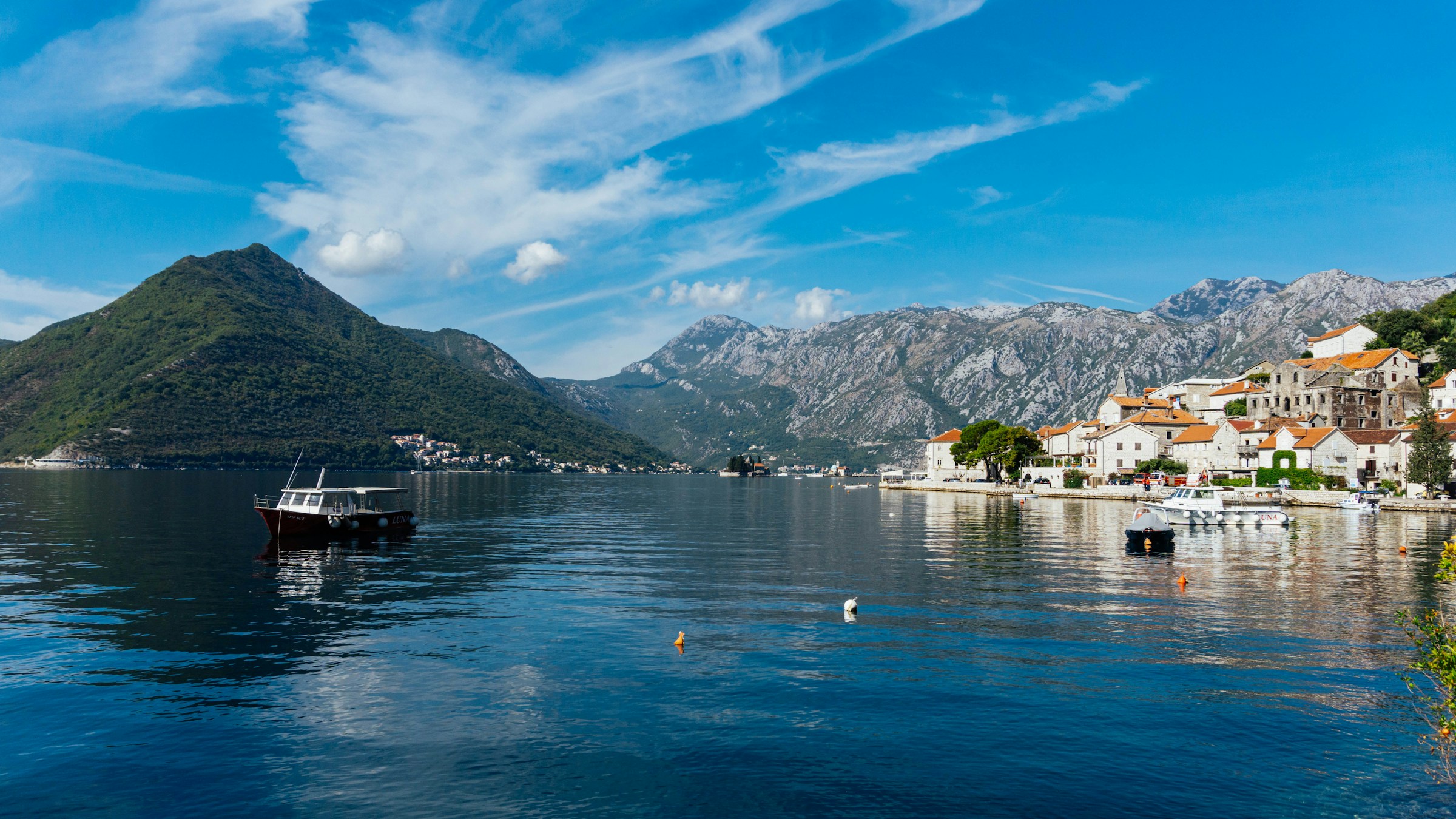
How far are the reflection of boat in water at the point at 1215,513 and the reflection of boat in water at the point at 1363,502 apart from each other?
21.4 metres

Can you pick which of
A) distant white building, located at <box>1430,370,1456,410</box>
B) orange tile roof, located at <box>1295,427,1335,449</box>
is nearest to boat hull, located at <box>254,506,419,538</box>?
orange tile roof, located at <box>1295,427,1335,449</box>

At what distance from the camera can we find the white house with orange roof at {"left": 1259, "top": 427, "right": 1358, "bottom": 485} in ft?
356

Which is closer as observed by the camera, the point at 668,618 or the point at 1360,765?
the point at 1360,765

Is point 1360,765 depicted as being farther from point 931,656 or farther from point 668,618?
point 668,618

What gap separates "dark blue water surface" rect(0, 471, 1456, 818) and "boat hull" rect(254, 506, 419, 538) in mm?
7597

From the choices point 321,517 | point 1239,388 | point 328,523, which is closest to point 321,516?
point 321,517

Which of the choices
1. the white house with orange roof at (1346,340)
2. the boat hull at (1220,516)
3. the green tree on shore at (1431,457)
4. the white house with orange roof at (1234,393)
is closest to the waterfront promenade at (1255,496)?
the green tree on shore at (1431,457)

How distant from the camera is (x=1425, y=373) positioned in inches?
5340

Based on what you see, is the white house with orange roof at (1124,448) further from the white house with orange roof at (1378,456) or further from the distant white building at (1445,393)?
the distant white building at (1445,393)

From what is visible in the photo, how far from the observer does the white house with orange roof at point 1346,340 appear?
495ft

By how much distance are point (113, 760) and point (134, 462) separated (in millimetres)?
225306

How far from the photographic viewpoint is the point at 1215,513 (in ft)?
250

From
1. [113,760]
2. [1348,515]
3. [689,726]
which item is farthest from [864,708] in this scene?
[1348,515]

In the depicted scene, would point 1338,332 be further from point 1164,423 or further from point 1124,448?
point 1124,448
